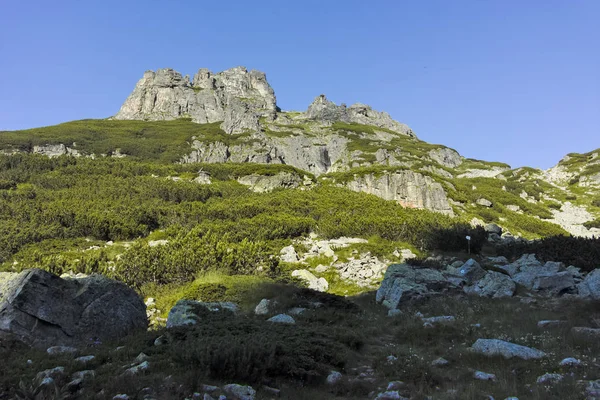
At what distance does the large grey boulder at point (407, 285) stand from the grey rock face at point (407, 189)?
39.0 meters

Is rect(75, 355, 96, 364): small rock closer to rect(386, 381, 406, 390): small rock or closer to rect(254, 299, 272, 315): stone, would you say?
rect(386, 381, 406, 390): small rock

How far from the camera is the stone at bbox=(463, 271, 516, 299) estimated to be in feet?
50.0

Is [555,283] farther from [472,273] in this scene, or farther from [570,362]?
[570,362]

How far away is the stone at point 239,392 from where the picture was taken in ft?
17.6

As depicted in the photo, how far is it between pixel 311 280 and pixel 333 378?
51.8 feet

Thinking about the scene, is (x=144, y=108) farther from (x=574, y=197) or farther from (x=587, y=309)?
(x=587, y=309)

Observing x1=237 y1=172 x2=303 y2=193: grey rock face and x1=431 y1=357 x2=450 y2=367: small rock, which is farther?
x1=237 y1=172 x2=303 y2=193: grey rock face

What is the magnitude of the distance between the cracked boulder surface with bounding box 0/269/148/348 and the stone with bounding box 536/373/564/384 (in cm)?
970

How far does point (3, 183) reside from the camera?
1780 inches

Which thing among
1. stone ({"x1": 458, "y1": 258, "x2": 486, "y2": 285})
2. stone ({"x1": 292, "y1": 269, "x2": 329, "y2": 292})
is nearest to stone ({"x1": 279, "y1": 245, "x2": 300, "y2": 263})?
stone ({"x1": 292, "y1": 269, "x2": 329, "y2": 292})

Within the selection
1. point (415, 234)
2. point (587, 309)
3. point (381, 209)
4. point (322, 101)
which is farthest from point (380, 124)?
point (587, 309)

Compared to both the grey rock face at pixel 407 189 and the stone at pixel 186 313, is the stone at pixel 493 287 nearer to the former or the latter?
the stone at pixel 186 313

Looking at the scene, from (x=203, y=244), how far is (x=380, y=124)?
479 feet

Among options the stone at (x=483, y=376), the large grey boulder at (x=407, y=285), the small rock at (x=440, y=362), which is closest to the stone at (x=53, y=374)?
the small rock at (x=440, y=362)
